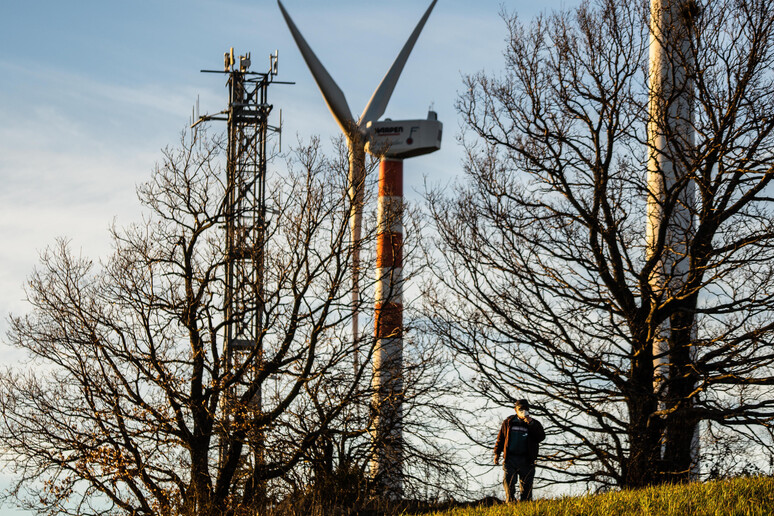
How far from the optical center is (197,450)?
17.6 metres

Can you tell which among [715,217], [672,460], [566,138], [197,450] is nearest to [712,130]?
[715,217]

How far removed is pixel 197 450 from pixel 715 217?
967 centimetres

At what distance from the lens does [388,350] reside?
20.5 meters

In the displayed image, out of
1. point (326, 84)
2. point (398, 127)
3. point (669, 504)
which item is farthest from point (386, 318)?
point (398, 127)

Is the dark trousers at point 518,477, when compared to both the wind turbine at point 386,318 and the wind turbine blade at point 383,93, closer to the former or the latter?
the wind turbine at point 386,318

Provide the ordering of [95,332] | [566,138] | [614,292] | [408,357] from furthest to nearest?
[408,357]
[95,332]
[566,138]
[614,292]

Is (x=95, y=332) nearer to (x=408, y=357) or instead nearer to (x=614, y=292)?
(x=408, y=357)

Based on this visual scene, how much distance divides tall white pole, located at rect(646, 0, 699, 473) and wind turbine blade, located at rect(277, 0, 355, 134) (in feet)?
50.2

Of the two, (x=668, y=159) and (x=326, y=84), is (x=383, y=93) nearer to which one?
(x=326, y=84)

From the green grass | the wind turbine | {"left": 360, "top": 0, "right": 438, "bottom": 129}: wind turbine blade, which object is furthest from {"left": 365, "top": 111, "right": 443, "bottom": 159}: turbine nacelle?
the green grass

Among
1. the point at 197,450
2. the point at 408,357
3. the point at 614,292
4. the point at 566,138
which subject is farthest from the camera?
the point at 408,357

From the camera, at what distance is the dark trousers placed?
11445 millimetres

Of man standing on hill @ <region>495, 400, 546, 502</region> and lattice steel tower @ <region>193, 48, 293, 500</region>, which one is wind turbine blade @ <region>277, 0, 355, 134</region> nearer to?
lattice steel tower @ <region>193, 48, 293, 500</region>

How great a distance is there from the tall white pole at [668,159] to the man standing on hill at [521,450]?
11.1 ft
